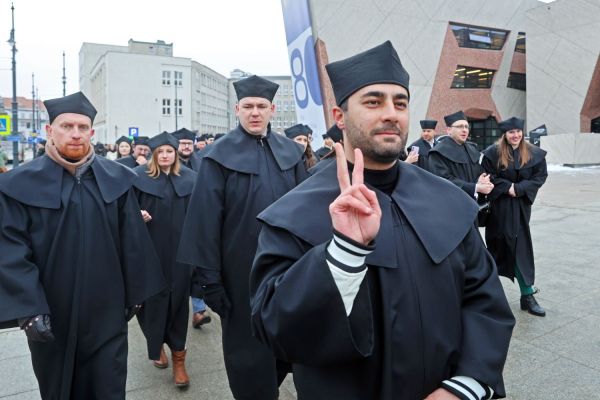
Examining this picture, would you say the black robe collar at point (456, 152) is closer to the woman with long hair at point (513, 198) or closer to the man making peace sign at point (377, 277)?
the woman with long hair at point (513, 198)

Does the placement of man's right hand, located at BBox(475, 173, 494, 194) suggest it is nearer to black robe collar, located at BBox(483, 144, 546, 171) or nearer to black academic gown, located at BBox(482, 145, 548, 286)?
black academic gown, located at BBox(482, 145, 548, 286)

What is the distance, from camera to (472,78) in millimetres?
39000

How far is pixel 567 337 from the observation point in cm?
462

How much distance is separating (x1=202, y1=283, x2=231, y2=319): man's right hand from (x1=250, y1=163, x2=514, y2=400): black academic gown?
4.98ft

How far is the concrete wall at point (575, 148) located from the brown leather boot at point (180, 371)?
29226 millimetres

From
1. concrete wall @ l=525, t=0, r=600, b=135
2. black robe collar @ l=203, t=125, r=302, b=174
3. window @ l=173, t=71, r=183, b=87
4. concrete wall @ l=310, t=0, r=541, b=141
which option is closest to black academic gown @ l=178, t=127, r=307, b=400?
black robe collar @ l=203, t=125, r=302, b=174

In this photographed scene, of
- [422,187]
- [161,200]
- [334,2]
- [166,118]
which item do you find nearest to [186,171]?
[161,200]

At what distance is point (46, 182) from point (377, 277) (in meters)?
2.42

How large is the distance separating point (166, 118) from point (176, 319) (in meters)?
70.0

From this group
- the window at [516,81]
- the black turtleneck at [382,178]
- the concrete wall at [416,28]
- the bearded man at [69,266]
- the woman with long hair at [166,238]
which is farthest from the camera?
the window at [516,81]

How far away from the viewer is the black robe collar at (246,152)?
3480 millimetres

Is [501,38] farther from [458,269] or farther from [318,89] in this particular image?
[458,269]

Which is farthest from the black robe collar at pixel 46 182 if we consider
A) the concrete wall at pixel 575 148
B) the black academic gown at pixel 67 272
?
the concrete wall at pixel 575 148

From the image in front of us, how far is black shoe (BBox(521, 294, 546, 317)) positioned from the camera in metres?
5.23
